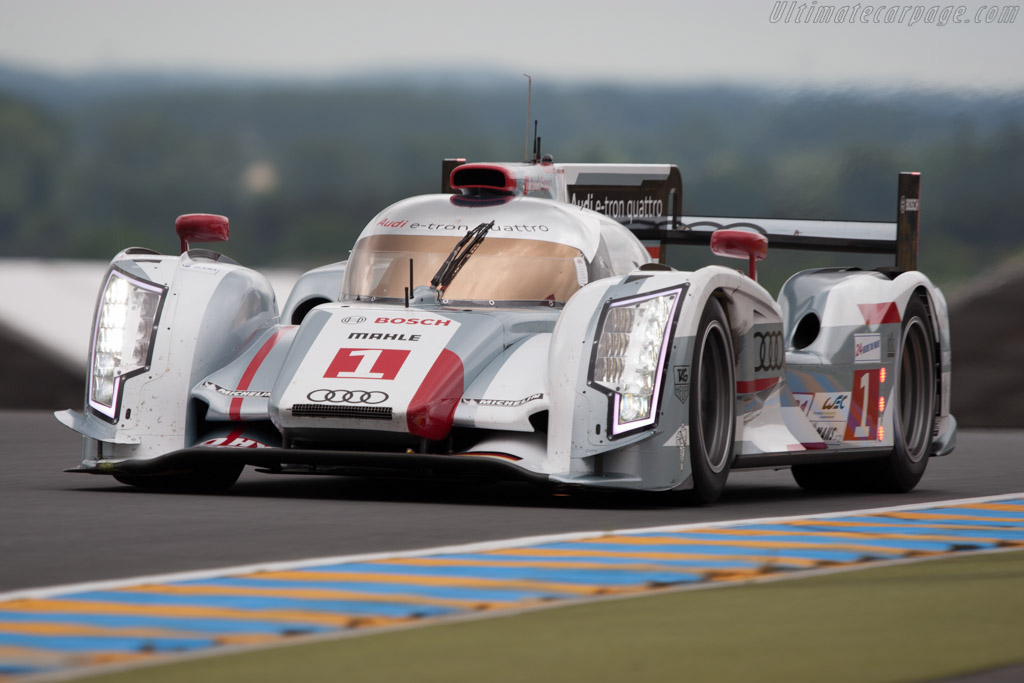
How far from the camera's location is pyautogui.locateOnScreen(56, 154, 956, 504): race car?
29.6 ft

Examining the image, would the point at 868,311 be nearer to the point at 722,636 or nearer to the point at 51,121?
the point at 722,636

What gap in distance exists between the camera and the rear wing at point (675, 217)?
41.7 feet

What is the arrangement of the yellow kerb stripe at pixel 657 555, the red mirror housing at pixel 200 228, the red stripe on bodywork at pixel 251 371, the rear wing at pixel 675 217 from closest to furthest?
the yellow kerb stripe at pixel 657 555 < the red stripe on bodywork at pixel 251 371 < the red mirror housing at pixel 200 228 < the rear wing at pixel 675 217

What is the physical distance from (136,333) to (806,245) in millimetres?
5142

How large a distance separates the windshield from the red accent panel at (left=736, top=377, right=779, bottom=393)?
1.05 metres

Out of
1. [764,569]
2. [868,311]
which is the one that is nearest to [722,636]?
[764,569]

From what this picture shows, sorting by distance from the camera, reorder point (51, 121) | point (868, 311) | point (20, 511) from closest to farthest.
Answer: point (20, 511), point (868, 311), point (51, 121)

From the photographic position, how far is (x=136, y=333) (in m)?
9.83

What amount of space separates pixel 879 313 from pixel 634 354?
285cm

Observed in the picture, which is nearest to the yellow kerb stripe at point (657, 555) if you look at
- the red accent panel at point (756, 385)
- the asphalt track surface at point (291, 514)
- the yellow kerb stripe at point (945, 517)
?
the asphalt track surface at point (291, 514)

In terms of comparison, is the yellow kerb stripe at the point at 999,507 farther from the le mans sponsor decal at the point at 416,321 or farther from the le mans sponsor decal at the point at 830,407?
the le mans sponsor decal at the point at 416,321

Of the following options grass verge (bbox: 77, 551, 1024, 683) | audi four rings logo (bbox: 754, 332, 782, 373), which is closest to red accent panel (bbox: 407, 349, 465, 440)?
audi four rings logo (bbox: 754, 332, 782, 373)

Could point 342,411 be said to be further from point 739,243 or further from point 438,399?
point 739,243

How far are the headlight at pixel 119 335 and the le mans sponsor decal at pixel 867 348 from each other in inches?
164
